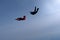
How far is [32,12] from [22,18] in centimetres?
849

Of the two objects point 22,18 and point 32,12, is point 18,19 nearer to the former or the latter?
point 22,18

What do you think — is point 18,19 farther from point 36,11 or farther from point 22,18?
point 36,11

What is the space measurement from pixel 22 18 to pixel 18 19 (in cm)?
173

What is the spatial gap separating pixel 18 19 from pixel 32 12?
25.7 ft

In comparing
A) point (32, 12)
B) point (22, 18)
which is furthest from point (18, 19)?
point (32, 12)

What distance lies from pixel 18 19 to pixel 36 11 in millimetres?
9476

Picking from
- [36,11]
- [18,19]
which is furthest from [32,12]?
[18,19]

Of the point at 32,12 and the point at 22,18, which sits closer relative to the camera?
the point at 32,12

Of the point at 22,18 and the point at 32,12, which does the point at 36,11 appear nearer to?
the point at 32,12

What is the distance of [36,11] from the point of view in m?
42.7

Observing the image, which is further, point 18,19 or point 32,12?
point 18,19

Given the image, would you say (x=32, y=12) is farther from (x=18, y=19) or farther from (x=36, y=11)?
(x=18, y=19)

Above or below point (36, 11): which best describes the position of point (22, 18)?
above

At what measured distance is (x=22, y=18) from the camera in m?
51.9
